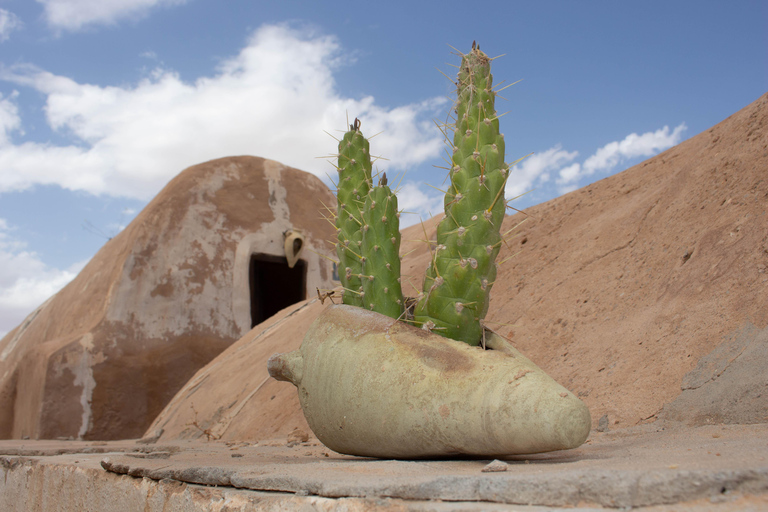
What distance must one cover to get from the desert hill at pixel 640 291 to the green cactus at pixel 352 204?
Answer: 45 cm

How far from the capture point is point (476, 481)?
141 centimetres

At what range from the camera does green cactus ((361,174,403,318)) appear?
8.64ft

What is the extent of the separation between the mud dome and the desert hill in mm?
2603

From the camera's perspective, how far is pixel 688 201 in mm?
4652

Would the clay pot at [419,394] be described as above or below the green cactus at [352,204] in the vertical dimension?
below

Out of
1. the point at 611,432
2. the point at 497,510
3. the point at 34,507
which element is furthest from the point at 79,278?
the point at 497,510

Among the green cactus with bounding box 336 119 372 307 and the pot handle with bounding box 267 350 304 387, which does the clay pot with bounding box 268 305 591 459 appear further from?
the green cactus with bounding box 336 119 372 307

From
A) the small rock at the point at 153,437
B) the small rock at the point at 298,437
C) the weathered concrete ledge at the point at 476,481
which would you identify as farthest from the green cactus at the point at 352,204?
the small rock at the point at 153,437

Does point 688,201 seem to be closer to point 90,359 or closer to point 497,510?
point 497,510

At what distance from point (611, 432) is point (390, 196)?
1.72 meters

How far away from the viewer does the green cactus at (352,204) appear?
276 centimetres

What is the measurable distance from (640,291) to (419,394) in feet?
8.90

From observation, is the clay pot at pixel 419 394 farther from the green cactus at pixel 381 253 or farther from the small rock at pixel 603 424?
the small rock at pixel 603 424

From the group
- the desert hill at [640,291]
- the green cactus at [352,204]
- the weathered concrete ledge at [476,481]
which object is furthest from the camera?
the desert hill at [640,291]
